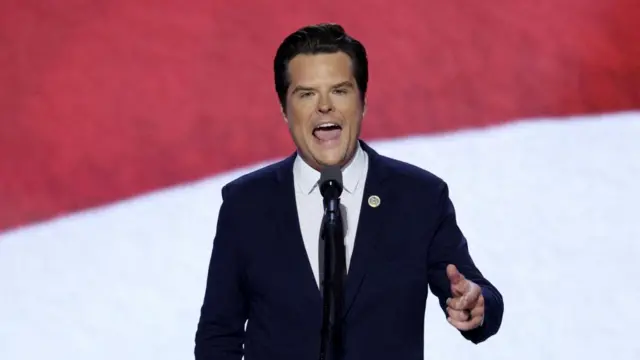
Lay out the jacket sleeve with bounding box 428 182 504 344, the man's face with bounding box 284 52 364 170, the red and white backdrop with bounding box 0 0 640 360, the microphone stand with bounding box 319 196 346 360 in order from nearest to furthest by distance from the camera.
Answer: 1. the microphone stand with bounding box 319 196 346 360
2. the jacket sleeve with bounding box 428 182 504 344
3. the man's face with bounding box 284 52 364 170
4. the red and white backdrop with bounding box 0 0 640 360

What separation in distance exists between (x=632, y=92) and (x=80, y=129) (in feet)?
4.73

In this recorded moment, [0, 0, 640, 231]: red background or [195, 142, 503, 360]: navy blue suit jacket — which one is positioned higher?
[0, 0, 640, 231]: red background

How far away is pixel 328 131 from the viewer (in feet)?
5.55

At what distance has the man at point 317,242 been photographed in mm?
1607

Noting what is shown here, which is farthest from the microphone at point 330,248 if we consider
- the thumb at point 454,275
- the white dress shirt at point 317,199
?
the white dress shirt at point 317,199

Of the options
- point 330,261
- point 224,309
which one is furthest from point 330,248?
point 224,309

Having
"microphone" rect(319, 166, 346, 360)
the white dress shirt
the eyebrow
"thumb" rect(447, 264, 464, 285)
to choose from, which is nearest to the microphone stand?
"microphone" rect(319, 166, 346, 360)

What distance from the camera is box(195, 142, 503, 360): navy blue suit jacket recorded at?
63.1 inches

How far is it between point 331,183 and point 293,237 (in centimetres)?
32

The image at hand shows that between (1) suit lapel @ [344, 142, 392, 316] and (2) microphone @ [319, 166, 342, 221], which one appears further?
(1) suit lapel @ [344, 142, 392, 316]

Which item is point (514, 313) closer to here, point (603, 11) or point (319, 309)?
point (603, 11)

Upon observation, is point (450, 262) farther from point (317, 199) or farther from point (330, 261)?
point (330, 261)

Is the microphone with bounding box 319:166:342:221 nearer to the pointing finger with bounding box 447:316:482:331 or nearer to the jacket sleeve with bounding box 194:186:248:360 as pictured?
the pointing finger with bounding box 447:316:482:331

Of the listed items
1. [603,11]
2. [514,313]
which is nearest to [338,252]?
[514,313]
